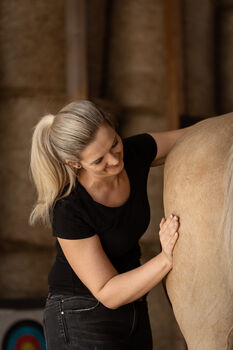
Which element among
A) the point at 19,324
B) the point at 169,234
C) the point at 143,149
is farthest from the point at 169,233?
the point at 19,324

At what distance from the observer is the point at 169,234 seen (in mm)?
885

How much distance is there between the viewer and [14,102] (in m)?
1.89

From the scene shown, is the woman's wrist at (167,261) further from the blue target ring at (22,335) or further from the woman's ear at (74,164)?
the blue target ring at (22,335)

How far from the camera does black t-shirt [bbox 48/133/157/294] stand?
106cm

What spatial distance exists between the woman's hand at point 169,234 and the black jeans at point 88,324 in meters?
0.28

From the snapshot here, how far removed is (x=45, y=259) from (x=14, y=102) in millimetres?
621

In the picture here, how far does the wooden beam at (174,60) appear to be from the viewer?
1.85 metres

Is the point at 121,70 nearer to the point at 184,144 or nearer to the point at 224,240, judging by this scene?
the point at 184,144

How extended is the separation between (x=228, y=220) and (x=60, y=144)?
1.37ft

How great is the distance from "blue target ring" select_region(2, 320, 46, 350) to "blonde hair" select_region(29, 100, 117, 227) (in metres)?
0.75

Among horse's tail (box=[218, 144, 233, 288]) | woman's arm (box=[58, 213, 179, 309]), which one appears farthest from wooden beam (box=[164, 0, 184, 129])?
horse's tail (box=[218, 144, 233, 288])

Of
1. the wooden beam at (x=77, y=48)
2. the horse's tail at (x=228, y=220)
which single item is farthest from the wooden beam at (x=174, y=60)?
the horse's tail at (x=228, y=220)

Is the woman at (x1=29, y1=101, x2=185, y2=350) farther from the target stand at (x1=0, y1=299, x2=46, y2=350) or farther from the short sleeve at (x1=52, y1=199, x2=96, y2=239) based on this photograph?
the target stand at (x1=0, y1=299, x2=46, y2=350)

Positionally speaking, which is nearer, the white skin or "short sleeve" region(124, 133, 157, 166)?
the white skin
